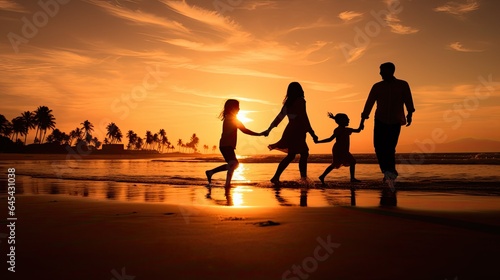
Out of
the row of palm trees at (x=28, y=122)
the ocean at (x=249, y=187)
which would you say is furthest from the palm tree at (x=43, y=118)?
the ocean at (x=249, y=187)

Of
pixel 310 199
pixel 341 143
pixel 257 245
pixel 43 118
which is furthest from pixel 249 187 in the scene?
pixel 43 118

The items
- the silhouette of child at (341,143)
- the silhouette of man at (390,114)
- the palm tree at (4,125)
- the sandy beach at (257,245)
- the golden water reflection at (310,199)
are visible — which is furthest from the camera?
the palm tree at (4,125)

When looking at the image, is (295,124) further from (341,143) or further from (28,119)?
(28,119)

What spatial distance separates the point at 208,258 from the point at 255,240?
0.67 meters

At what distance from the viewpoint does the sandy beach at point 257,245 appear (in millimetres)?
2537

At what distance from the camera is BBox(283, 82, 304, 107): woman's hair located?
33.8ft

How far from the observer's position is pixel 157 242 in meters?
3.36

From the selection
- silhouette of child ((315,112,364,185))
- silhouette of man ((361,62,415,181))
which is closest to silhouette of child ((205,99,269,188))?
silhouette of child ((315,112,364,185))

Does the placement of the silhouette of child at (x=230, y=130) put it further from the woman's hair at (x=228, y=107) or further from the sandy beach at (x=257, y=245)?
the sandy beach at (x=257, y=245)

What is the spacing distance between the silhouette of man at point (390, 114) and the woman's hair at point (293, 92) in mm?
2299

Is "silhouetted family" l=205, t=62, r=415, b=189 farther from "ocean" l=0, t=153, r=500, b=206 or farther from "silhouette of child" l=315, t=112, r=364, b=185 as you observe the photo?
"ocean" l=0, t=153, r=500, b=206

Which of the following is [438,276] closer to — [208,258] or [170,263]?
[208,258]

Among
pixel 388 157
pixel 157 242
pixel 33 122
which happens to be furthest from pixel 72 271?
pixel 33 122

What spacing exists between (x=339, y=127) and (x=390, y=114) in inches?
108
